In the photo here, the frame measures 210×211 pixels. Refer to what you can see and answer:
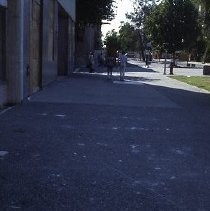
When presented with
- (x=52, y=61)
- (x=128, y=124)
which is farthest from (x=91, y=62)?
(x=128, y=124)

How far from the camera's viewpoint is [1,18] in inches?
584

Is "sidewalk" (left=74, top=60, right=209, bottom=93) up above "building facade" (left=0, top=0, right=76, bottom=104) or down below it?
below

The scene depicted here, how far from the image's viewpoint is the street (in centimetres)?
618

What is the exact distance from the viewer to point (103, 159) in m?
8.33

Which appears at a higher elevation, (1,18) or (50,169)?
(1,18)

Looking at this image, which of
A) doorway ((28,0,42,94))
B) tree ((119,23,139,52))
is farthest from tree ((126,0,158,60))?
doorway ((28,0,42,94))

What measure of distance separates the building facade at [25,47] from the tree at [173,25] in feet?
106

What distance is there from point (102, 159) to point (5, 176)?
5.91 ft

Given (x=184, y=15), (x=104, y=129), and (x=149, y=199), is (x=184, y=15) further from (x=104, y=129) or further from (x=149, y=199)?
(x=149, y=199)

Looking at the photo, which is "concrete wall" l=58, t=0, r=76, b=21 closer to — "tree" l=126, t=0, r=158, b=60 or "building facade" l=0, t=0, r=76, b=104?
"building facade" l=0, t=0, r=76, b=104

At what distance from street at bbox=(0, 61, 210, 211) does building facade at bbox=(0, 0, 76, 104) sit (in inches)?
32.1

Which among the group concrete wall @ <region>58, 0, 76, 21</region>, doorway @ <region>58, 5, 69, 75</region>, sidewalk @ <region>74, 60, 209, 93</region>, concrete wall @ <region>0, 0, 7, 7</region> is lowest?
sidewalk @ <region>74, 60, 209, 93</region>

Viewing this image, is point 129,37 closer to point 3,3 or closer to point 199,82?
point 199,82

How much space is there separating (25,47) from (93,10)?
2661 cm
